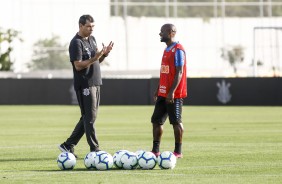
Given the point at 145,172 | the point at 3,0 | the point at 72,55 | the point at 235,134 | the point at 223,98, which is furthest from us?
the point at 3,0

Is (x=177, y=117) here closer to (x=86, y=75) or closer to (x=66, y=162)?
(x=86, y=75)

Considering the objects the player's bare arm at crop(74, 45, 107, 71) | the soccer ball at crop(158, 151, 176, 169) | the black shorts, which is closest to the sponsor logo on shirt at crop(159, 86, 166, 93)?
the black shorts

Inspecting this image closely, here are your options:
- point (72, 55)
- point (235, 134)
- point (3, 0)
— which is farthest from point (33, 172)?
point (3, 0)

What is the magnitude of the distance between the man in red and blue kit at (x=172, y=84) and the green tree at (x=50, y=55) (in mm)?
51791

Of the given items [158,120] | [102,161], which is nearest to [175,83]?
[158,120]

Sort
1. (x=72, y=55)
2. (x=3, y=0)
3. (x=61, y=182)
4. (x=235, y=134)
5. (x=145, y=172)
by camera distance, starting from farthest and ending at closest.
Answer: (x=3, y=0)
(x=235, y=134)
(x=72, y=55)
(x=145, y=172)
(x=61, y=182)

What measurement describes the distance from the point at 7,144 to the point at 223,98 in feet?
75.6

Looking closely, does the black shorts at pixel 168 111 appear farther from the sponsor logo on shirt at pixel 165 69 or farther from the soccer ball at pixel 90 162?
the soccer ball at pixel 90 162

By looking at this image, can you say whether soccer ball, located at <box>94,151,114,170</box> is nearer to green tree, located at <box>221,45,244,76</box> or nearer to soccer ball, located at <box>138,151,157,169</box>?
soccer ball, located at <box>138,151,157,169</box>

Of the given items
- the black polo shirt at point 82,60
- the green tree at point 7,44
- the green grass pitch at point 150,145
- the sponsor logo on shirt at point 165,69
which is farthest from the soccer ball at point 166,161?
the green tree at point 7,44

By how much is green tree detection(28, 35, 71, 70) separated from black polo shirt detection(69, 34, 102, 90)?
5204 cm

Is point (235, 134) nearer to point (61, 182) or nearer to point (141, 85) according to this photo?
point (61, 182)

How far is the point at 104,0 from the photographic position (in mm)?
70188

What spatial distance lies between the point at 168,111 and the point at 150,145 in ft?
10.5
